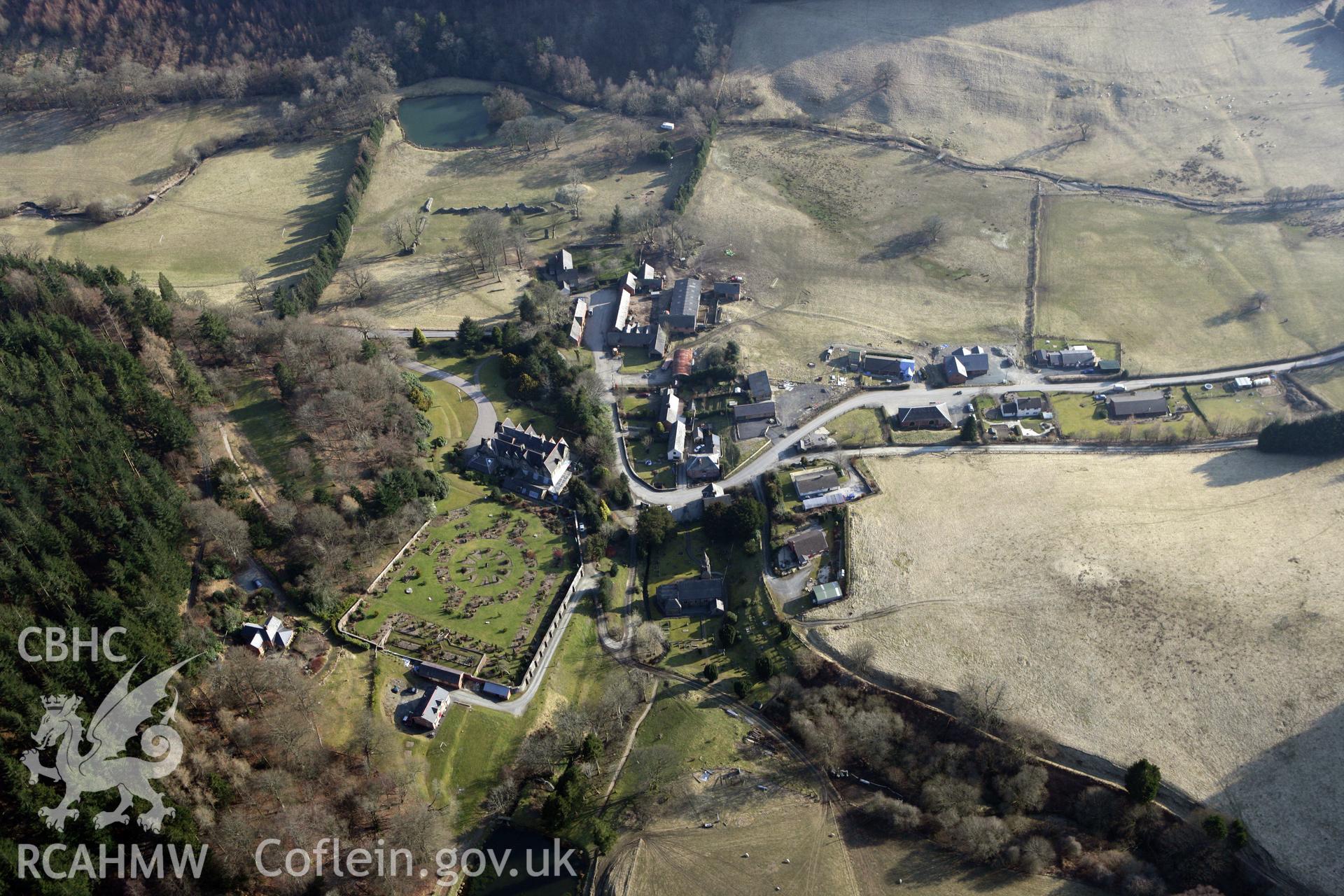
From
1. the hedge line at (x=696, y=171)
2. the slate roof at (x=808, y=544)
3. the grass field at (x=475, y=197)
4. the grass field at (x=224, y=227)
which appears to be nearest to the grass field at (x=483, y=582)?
the slate roof at (x=808, y=544)

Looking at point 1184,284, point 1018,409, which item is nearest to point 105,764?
point 1018,409

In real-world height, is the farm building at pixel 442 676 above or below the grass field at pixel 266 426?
below

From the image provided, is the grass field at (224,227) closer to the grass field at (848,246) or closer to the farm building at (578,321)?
the farm building at (578,321)

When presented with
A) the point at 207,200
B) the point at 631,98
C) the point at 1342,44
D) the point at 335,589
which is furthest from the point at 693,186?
the point at 1342,44

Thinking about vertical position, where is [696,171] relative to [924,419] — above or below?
above

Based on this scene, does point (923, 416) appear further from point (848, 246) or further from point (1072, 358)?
point (848, 246)

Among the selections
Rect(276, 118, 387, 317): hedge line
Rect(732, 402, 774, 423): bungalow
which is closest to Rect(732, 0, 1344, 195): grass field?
Rect(276, 118, 387, 317): hedge line

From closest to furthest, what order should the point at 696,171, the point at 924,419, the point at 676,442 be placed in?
the point at 676,442, the point at 924,419, the point at 696,171
